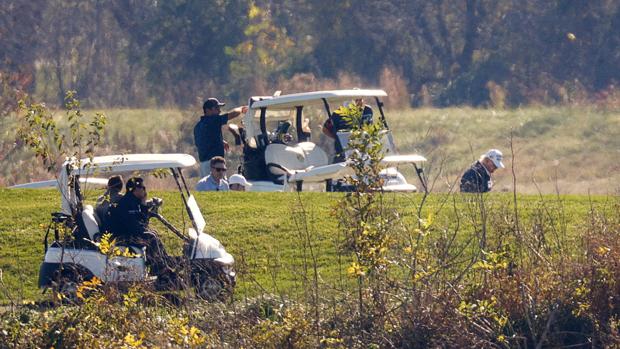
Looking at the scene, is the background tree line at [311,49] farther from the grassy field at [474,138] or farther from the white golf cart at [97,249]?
the white golf cart at [97,249]

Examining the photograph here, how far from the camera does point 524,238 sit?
32.2 feet

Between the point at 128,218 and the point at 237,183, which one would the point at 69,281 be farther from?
the point at 237,183

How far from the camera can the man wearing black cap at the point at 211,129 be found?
55.1 feet

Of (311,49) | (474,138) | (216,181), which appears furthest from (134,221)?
(311,49)

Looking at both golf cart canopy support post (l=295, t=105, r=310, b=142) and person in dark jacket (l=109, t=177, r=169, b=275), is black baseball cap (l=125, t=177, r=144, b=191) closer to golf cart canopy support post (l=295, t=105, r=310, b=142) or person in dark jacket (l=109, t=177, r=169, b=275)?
person in dark jacket (l=109, t=177, r=169, b=275)

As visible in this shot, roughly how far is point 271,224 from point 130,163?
3.22 metres

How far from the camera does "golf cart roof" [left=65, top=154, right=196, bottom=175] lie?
11.1m

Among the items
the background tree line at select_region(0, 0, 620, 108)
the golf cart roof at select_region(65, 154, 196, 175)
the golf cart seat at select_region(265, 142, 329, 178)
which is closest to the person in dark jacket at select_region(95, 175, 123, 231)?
the golf cart roof at select_region(65, 154, 196, 175)

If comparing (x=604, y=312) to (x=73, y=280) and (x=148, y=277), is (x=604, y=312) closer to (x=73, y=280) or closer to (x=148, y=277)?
(x=148, y=277)

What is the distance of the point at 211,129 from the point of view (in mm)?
16938

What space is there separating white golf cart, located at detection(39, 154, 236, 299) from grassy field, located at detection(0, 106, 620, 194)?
44.9 ft

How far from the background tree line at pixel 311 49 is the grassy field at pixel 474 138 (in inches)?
121

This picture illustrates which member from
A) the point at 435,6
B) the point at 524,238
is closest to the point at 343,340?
the point at 524,238

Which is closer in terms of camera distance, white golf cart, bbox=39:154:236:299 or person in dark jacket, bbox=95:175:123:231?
white golf cart, bbox=39:154:236:299
